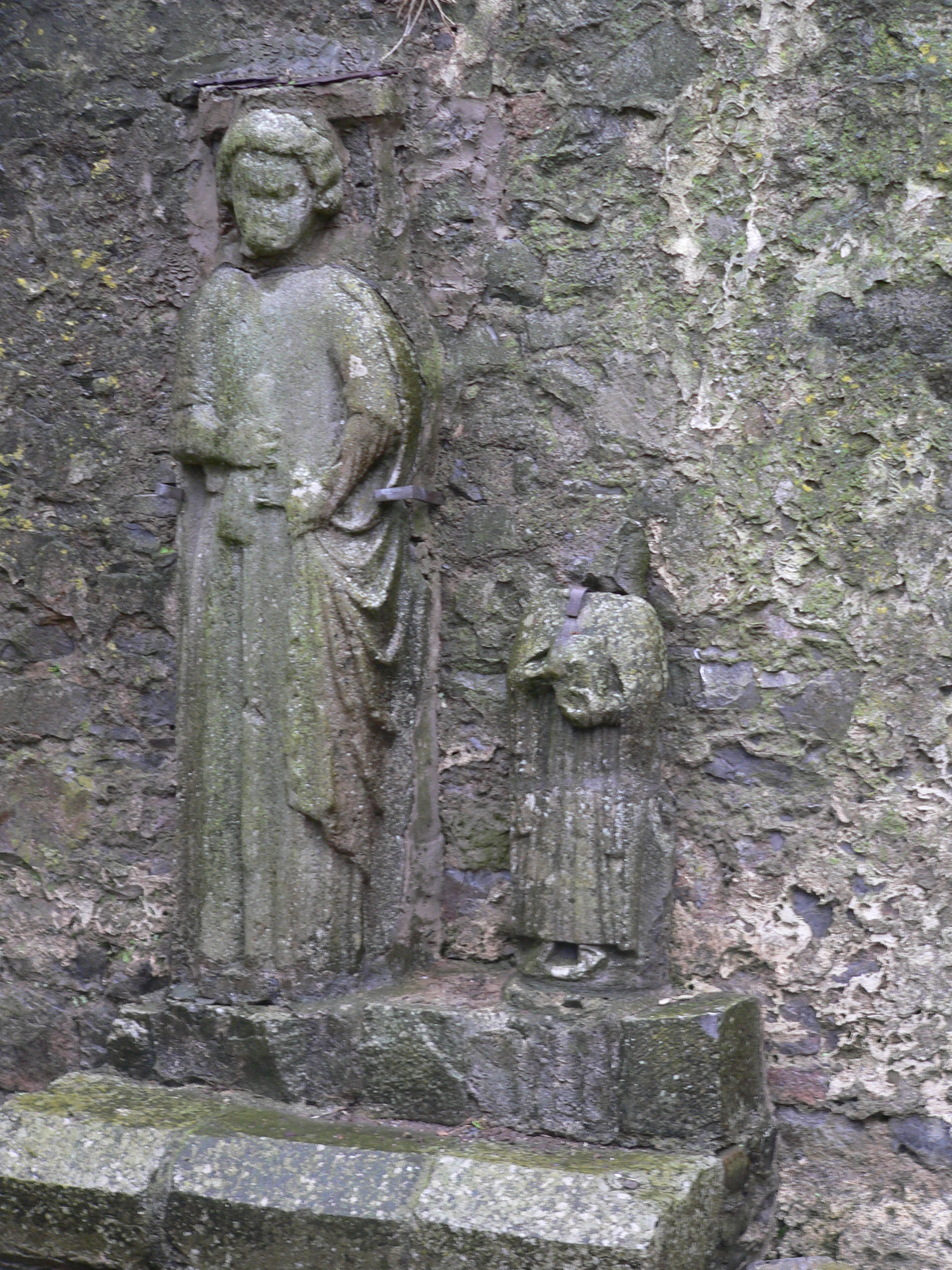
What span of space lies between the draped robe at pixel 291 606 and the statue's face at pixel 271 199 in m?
0.09

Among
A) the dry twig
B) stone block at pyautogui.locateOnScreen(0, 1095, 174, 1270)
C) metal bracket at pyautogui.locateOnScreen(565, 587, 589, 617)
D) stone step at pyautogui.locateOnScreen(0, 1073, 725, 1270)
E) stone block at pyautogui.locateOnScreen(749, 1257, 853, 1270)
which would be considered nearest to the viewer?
stone step at pyautogui.locateOnScreen(0, 1073, 725, 1270)

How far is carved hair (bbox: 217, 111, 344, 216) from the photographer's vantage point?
11.9 ft

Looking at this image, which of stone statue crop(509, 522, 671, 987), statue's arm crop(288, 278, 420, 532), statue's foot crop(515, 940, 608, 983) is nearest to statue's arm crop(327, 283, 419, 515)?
statue's arm crop(288, 278, 420, 532)

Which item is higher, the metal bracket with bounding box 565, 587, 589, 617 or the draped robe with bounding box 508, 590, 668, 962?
the metal bracket with bounding box 565, 587, 589, 617

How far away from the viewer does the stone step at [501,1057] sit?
342 cm

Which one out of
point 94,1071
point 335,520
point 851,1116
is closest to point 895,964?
point 851,1116

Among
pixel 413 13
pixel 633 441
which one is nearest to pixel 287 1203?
pixel 633 441

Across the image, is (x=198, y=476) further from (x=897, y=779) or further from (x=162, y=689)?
(x=897, y=779)

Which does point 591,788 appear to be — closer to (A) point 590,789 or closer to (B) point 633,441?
(A) point 590,789

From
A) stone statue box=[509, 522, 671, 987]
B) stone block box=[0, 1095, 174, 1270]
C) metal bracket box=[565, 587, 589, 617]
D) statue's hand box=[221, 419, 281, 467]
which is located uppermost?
statue's hand box=[221, 419, 281, 467]

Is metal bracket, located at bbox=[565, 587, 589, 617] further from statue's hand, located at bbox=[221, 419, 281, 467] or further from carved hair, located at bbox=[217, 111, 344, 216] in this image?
carved hair, located at bbox=[217, 111, 344, 216]

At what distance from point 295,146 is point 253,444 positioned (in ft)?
2.41

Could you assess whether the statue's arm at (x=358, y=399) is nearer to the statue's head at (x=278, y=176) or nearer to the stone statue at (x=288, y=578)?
the stone statue at (x=288, y=578)

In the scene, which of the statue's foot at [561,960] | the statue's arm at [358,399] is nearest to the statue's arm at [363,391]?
the statue's arm at [358,399]
